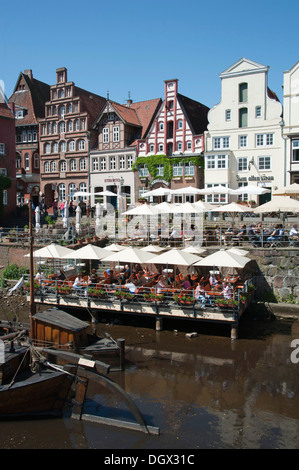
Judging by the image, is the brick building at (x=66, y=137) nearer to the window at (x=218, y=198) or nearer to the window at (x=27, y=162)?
the window at (x=27, y=162)

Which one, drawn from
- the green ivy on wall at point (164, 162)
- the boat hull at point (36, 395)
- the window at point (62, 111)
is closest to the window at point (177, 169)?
the green ivy on wall at point (164, 162)

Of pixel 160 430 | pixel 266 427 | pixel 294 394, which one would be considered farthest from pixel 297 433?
pixel 160 430

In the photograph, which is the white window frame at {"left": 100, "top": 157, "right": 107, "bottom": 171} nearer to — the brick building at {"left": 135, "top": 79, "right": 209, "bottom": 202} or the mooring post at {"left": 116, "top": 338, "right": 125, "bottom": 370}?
the brick building at {"left": 135, "top": 79, "right": 209, "bottom": 202}

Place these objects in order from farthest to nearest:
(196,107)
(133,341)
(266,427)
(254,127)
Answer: (196,107)
(254,127)
(133,341)
(266,427)

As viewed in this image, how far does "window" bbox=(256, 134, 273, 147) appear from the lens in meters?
32.7

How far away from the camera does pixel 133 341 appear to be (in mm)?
17000

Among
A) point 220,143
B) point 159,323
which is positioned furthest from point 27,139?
point 159,323

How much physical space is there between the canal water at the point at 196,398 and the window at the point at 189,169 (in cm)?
2075

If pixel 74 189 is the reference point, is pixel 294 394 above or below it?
below

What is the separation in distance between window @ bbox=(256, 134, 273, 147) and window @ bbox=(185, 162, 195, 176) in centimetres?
580

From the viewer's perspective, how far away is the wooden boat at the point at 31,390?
11.0 meters

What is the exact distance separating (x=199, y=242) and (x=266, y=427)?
1389cm
